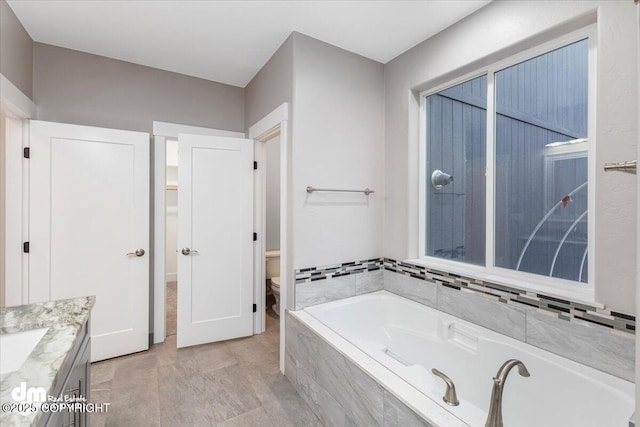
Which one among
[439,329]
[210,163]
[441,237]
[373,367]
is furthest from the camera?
[210,163]

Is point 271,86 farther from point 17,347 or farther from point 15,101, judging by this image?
point 17,347

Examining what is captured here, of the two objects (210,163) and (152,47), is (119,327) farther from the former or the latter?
(152,47)

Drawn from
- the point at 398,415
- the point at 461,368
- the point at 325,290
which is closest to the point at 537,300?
the point at 461,368

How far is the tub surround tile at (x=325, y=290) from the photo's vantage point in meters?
2.21

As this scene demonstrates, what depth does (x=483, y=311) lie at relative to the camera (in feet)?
6.10

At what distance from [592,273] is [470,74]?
1.44 meters

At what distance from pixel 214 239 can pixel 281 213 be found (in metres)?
0.85

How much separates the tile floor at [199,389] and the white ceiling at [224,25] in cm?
258

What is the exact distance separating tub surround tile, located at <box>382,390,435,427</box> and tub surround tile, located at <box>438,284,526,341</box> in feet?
2.95

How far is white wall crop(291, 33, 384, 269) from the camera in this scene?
87.0 inches

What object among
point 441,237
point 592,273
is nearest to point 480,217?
point 441,237

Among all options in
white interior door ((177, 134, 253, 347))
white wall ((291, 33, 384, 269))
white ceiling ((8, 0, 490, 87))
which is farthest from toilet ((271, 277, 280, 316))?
white ceiling ((8, 0, 490, 87))

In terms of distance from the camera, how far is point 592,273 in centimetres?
154

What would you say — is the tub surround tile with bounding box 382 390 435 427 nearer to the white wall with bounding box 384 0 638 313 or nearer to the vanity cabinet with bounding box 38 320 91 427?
the white wall with bounding box 384 0 638 313
